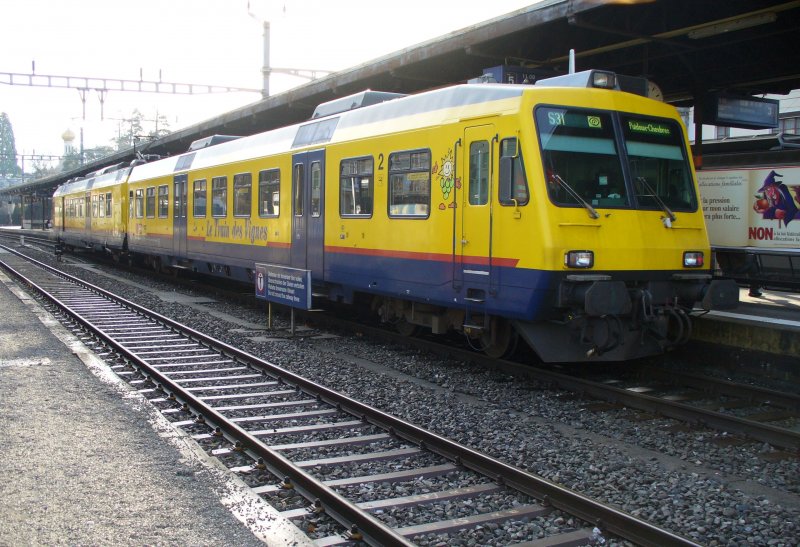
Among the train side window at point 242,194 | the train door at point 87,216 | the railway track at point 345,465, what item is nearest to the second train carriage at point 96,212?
the train door at point 87,216

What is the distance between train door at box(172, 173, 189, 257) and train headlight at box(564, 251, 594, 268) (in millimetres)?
13101

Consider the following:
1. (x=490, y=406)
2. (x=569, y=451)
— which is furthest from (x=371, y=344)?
(x=569, y=451)

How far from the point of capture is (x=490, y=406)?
7.65 metres

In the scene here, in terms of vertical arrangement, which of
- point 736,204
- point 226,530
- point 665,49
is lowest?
point 226,530

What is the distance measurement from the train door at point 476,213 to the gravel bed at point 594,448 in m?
1.23

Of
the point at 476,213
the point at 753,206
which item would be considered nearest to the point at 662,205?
the point at 476,213

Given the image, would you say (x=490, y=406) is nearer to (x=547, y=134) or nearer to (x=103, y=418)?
(x=547, y=134)

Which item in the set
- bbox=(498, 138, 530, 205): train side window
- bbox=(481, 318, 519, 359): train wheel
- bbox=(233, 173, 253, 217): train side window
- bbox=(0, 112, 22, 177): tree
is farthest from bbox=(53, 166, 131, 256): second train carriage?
bbox=(0, 112, 22, 177): tree

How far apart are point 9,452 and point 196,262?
1276cm

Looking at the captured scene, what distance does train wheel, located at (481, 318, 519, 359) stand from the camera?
8.97m

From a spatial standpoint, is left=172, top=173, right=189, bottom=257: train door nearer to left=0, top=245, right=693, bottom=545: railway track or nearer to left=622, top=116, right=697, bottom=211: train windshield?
left=0, top=245, right=693, bottom=545: railway track

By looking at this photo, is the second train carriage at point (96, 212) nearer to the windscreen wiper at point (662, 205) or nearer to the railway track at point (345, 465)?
the railway track at point (345, 465)

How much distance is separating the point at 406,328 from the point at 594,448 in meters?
5.08

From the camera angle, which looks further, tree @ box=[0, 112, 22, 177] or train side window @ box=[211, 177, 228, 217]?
tree @ box=[0, 112, 22, 177]
